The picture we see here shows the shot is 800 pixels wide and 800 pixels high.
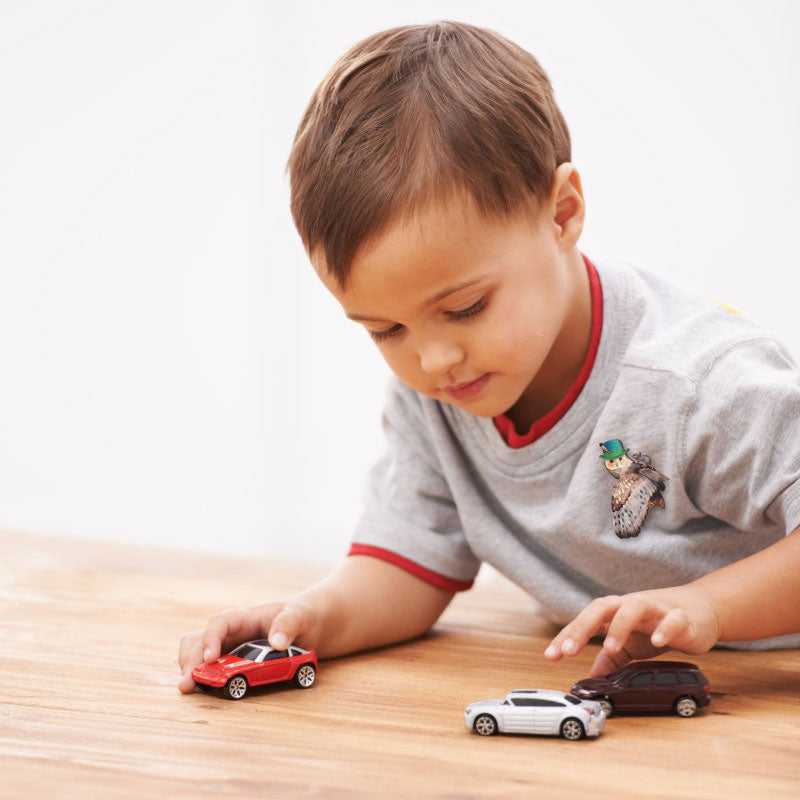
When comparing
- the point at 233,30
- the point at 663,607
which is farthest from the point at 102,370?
the point at 663,607

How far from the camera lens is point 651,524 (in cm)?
117

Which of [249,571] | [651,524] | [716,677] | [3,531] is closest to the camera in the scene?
[716,677]

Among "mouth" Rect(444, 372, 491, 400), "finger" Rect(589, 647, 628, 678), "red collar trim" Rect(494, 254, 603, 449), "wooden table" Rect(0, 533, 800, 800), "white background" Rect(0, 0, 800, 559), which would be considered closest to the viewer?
"wooden table" Rect(0, 533, 800, 800)

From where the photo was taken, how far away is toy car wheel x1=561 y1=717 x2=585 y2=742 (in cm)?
83

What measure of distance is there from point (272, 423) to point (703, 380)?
7.10ft

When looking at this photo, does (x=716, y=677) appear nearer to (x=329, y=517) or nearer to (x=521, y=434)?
(x=521, y=434)

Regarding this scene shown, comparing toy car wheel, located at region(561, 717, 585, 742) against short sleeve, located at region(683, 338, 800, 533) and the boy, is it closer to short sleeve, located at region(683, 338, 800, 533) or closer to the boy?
the boy

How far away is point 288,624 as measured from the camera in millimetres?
1068

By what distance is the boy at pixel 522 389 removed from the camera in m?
0.98

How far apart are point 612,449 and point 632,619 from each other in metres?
0.28

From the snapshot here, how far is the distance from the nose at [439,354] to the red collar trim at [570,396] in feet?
0.76

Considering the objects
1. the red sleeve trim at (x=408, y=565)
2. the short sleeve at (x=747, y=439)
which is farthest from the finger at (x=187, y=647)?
the short sleeve at (x=747, y=439)

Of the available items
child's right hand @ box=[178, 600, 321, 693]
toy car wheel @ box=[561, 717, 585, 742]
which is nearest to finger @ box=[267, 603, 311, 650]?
child's right hand @ box=[178, 600, 321, 693]

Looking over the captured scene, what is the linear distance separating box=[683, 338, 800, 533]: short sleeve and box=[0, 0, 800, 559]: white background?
1.90 meters
